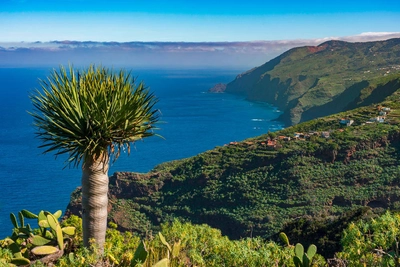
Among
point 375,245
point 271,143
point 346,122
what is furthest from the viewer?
point 346,122

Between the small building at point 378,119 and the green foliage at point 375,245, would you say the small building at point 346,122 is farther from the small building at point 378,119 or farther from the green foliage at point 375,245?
the green foliage at point 375,245

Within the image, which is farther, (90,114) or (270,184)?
(270,184)

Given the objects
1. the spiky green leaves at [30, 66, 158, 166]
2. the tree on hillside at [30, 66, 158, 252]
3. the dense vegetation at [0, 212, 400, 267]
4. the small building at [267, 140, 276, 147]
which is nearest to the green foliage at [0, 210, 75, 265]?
the dense vegetation at [0, 212, 400, 267]

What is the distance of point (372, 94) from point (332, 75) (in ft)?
257

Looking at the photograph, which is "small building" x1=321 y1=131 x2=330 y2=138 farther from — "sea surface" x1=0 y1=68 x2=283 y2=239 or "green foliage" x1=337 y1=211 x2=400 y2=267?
"green foliage" x1=337 y1=211 x2=400 y2=267

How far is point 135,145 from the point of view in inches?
541

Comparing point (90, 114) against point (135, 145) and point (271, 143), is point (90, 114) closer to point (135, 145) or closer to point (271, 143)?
point (135, 145)

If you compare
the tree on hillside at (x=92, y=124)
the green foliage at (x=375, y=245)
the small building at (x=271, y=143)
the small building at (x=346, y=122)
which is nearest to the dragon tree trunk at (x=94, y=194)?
the tree on hillside at (x=92, y=124)

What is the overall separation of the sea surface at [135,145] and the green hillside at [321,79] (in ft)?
26.6

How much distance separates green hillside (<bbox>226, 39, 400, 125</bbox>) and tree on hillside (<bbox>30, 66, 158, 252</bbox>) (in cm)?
10037

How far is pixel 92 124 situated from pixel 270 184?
37844 mm

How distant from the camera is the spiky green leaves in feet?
23.5

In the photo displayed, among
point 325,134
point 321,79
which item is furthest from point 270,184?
point 321,79

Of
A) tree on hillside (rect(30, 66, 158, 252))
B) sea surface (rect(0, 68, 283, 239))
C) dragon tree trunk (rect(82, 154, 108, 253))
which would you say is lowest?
sea surface (rect(0, 68, 283, 239))
